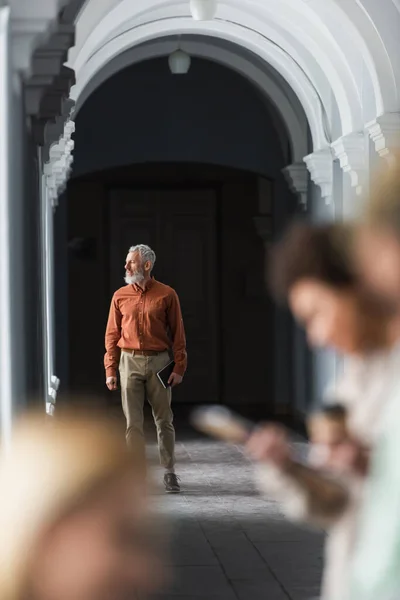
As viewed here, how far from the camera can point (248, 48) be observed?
16500 mm

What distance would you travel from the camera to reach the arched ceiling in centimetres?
1147

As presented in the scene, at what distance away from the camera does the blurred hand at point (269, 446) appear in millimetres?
2168

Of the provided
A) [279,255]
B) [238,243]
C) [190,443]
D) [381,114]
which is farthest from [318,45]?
[279,255]

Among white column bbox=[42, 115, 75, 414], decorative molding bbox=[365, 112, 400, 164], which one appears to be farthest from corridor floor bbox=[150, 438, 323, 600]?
decorative molding bbox=[365, 112, 400, 164]

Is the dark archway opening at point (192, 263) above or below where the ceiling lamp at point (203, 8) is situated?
below

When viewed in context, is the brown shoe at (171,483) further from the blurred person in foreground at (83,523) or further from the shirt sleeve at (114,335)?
the blurred person in foreground at (83,523)

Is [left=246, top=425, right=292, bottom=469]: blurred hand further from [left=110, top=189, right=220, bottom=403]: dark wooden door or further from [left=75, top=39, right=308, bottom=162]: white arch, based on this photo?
[left=110, top=189, right=220, bottom=403]: dark wooden door

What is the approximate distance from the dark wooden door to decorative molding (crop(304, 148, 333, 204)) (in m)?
5.80

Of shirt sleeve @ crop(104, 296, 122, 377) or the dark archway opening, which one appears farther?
the dark archway opening

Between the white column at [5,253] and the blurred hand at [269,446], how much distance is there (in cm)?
401

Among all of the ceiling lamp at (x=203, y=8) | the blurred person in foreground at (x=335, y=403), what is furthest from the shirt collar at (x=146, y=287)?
the blurred person in foreground at (x=335, y=403)

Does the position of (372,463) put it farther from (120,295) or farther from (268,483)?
(120,295)

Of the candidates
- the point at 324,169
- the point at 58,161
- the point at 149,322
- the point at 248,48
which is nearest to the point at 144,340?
the point at 149,322

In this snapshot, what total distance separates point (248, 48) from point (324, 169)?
6.69ft
